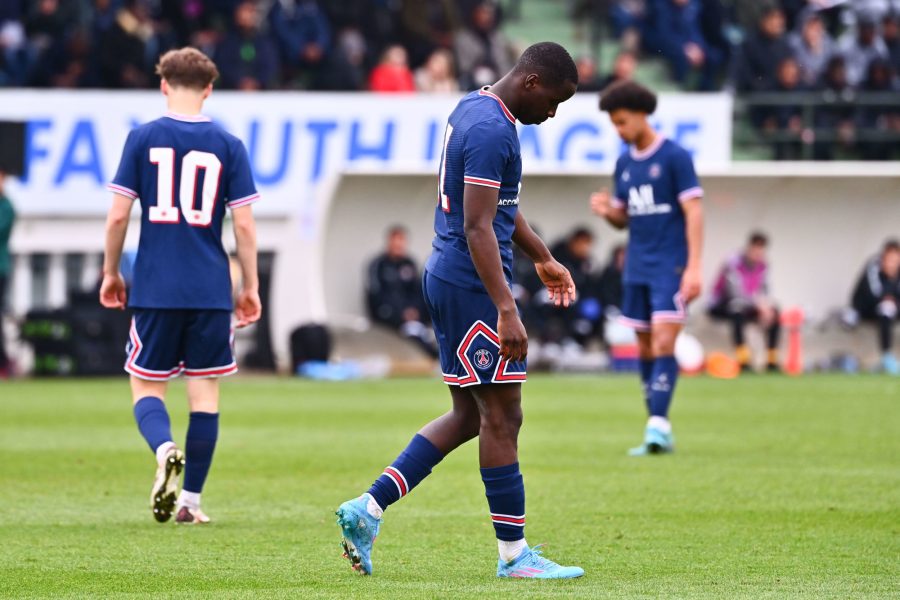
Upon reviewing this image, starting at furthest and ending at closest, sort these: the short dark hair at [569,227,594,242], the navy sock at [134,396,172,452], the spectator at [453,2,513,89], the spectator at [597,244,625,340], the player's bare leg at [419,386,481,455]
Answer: the spectator at [453,2,513,89]
the spectator at [597,244,625,340]
the short dark hair at [569,227,594,242]
the navy sock at [134,396,172,452]
the player's bare leg at [419,386,481,455]

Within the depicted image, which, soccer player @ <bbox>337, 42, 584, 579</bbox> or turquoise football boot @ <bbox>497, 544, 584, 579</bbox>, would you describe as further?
turquoise football boot @ <bbox>497, 544, 584, 579</bbox>

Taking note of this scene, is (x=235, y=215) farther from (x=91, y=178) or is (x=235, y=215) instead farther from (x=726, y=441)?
(x=91, y=178)

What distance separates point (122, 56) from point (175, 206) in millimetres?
13104

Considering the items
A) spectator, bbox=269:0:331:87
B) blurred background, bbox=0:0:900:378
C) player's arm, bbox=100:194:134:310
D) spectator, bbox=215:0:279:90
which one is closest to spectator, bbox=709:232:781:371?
blurred background, bbox=0:0:900:378

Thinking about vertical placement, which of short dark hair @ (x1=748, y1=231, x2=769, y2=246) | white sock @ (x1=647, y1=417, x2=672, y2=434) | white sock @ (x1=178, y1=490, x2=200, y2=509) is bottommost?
white sock @ (x1=647, y1=417, x2=672, y2=434)

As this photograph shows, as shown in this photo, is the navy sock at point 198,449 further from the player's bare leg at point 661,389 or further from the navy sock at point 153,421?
the player's bare leg at point 661,389

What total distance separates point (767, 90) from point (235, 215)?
16286 mm

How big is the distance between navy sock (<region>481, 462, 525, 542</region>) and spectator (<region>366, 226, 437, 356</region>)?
44.6ft

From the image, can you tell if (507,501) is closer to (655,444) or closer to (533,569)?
(533,569)

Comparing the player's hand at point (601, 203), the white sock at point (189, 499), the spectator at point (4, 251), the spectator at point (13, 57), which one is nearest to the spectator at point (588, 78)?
the spectator at point (13, 57)

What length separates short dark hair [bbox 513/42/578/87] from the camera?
5848 mm

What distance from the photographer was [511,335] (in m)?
5.66

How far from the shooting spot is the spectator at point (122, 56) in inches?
783

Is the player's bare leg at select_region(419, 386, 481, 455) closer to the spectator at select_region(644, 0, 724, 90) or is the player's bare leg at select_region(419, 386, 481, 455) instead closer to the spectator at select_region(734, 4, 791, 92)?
the spectator at select_region(734, 4, 791, 92)
